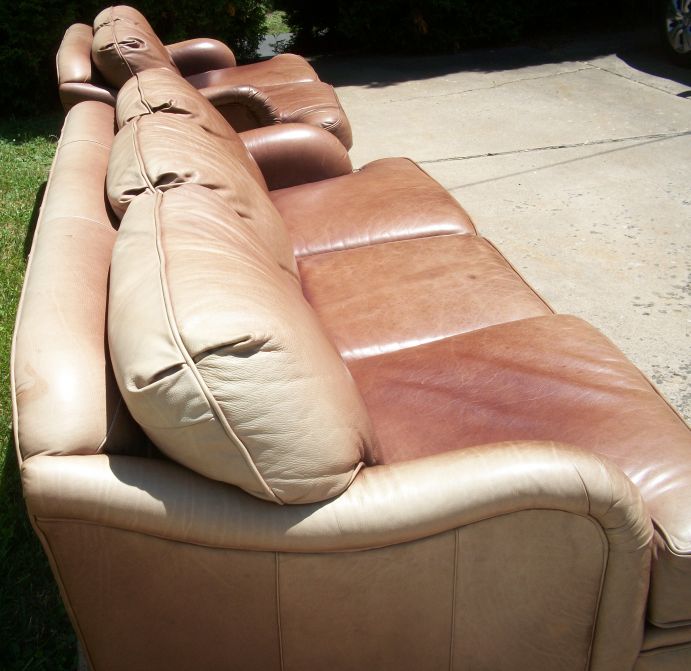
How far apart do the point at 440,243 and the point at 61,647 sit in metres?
1.51

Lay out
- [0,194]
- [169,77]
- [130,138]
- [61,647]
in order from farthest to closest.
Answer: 1. [0,194]
2. [169,77]
3. [130,138]
4. [61,647]

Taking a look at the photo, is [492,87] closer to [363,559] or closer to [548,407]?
[548,407]

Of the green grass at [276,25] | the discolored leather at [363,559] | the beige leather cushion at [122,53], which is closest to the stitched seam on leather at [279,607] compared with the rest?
the discolored leather at [363,559]

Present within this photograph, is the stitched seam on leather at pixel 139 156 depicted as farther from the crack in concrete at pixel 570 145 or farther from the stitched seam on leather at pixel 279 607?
the crack in concrete at pixel 570 145

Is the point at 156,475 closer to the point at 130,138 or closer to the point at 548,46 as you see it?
the point at 130,138

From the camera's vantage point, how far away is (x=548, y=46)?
7285 mm

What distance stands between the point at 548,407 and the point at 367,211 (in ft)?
3.96

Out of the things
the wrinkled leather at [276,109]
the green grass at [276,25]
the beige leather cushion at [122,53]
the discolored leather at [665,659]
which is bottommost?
the green grass at [276,25]

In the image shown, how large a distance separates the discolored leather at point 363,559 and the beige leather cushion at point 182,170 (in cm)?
79

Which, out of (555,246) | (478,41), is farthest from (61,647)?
(478,41)

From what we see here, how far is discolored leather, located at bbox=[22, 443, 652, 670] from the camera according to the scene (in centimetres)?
117

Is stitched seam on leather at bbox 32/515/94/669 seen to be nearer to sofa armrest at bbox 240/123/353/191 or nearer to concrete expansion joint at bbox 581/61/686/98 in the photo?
sofa armrest at bbox 240/123/353/191

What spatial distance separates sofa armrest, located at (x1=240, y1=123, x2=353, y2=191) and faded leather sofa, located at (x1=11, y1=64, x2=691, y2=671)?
55.5 inches

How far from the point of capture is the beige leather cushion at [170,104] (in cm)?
229
